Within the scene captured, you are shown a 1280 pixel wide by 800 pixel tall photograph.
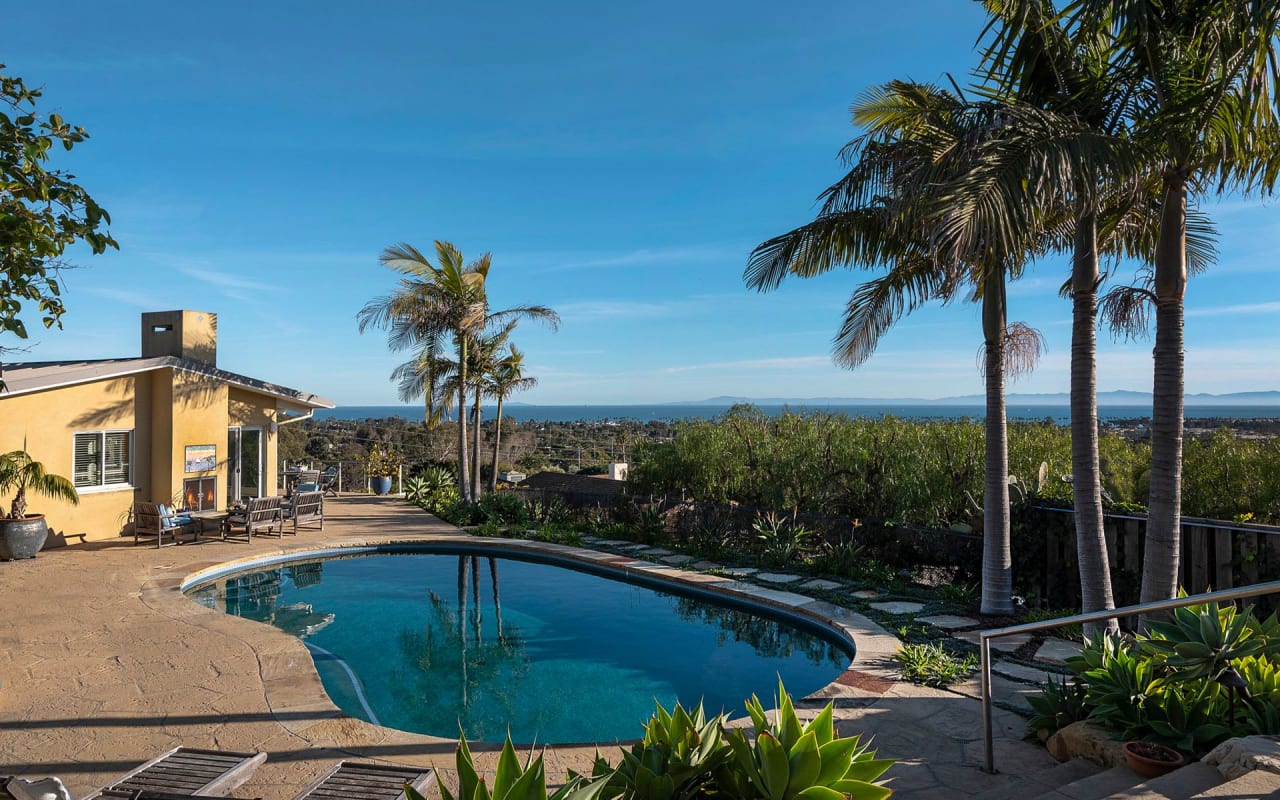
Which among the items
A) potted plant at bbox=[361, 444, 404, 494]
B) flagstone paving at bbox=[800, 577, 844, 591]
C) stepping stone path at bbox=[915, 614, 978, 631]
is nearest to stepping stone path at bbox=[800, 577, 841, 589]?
flagstone paving at bbox=[800, 577, 844, 591]

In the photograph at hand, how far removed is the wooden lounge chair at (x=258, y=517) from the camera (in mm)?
12172

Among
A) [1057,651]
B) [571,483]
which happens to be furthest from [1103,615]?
[571,483]

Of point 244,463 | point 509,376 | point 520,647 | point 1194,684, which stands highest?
point 509,376

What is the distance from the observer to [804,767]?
2078 mm

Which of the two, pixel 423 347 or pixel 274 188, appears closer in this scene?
pixel 423 347

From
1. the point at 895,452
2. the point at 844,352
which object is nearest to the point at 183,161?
the point at 844,352

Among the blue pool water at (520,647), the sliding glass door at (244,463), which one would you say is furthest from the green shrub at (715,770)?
the sliding glass door at (244,463)

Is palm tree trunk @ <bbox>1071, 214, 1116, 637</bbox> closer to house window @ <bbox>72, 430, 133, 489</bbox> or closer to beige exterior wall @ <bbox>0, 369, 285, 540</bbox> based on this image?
beige exterior wall @ <bbox>0, 369, 285, 540</bbox>

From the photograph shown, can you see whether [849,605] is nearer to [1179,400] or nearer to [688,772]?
[1179,400]

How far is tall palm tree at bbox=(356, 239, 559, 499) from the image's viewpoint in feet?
52.4

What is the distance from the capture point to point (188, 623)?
740 centimetres

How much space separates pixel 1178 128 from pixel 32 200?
7.57m

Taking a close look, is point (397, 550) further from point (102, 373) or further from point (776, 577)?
point (776, 577)

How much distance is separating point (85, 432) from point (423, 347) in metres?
6.58
